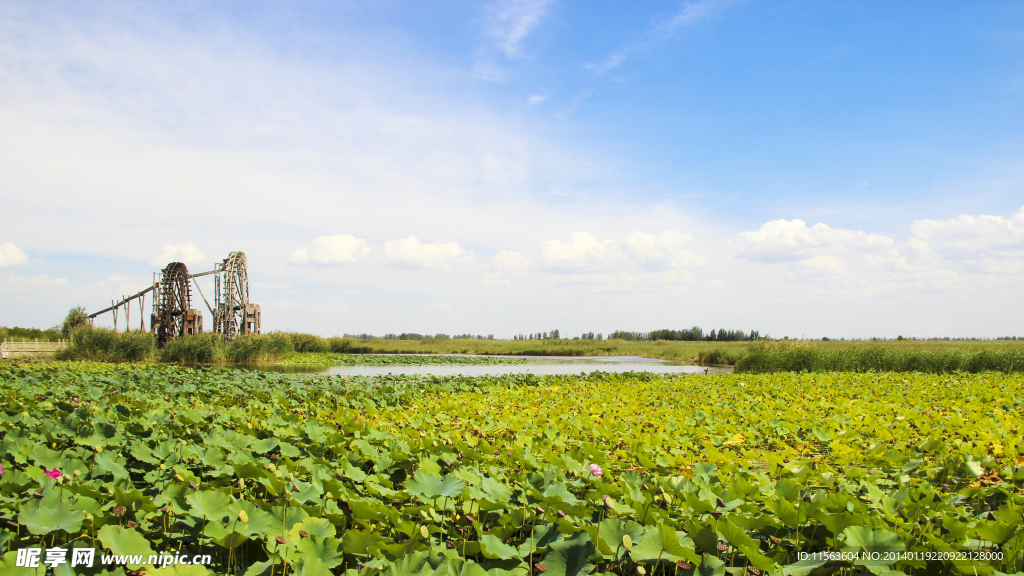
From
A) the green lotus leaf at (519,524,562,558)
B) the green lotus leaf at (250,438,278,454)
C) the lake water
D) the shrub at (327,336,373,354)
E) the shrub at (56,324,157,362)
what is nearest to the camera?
the green lotus leaf at (519,524,562,558)

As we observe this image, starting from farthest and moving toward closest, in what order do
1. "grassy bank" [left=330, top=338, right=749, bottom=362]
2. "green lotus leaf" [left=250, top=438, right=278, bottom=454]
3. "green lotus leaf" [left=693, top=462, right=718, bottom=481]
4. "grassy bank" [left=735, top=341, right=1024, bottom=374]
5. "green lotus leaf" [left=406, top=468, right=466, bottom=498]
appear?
"grassy bank" [left=330, top=338, right=749, bottom=362] → "grassy bank" [left=735, top=341, right=1024, bottom=374] → "green lotus leaf" [left=250, top=438, right=278, bottom=454] → "green lotus leaf" [left=693, top=462, right=718, bottom=481] → "green lotus leaf" [left=406, top=468, right=466, bottom=498]

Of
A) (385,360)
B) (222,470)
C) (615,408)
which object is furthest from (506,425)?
(385,360)

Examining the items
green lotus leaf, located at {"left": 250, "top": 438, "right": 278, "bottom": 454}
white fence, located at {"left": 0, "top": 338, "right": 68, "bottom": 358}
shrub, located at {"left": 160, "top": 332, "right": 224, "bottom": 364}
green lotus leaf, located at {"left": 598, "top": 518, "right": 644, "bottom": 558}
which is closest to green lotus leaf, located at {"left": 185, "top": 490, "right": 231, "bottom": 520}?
green lotus leaf, located at {"left": 250, "top": 438, "right": 278, "bottom": 454}

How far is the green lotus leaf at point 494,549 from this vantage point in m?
1.78

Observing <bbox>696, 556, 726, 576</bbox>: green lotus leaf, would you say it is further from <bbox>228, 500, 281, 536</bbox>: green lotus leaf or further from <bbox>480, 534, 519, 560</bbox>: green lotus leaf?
<bbox>228, 500, 281, 536</bbox>: green lotus leaf

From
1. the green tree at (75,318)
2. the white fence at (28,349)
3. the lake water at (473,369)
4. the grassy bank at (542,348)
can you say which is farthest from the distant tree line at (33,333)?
the lake water at (473,369)

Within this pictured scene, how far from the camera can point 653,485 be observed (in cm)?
265

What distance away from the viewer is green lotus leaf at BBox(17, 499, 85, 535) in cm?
185

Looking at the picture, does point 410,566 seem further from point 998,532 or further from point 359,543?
point 998,532

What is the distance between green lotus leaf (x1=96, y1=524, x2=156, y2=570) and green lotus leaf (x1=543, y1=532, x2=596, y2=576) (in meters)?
1.38

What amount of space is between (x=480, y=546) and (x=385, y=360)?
2558 centimetres

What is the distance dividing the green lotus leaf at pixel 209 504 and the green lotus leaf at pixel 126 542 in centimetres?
20

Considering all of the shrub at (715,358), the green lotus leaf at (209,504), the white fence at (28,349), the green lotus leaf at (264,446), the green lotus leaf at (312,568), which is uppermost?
the green lotus leaf at (209,504)

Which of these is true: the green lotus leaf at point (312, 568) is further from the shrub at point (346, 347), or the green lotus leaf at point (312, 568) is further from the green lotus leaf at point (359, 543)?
the shrub at point (346, 347)
